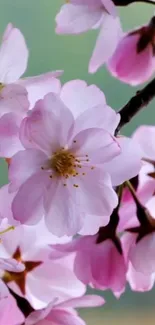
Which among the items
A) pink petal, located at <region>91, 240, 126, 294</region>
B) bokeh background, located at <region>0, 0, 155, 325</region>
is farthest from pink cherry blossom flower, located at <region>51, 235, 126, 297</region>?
bokeh background, located at <region>0, 0, 155, 325</region>

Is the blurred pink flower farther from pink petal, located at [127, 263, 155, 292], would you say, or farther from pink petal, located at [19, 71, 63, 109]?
pink petal, located at [19, 71, 63, 109]

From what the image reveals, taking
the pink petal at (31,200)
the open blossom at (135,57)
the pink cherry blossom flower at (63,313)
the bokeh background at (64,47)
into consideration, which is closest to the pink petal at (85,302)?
the pink cherry blossom flower at (63,313)

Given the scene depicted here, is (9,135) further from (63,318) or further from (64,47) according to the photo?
(64,47)

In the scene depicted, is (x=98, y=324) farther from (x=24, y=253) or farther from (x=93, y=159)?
(x=93, y=159)

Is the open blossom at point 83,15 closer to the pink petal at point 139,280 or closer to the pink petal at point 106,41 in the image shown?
the pink petal at point 106,41

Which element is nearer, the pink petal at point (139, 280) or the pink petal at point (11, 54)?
the pink petal at point (11, 54)

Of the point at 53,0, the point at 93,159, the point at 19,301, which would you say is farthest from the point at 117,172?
the point at 53,0
